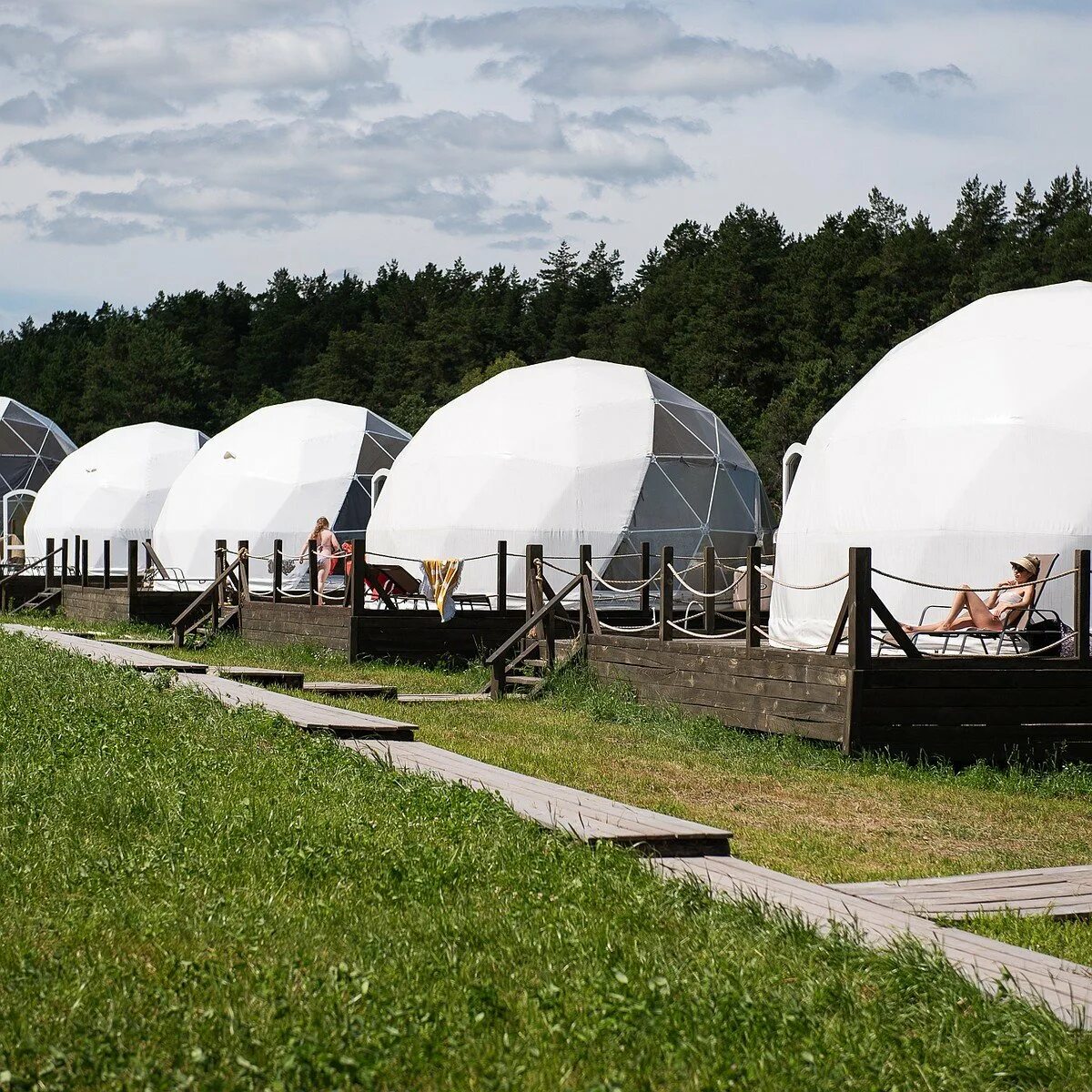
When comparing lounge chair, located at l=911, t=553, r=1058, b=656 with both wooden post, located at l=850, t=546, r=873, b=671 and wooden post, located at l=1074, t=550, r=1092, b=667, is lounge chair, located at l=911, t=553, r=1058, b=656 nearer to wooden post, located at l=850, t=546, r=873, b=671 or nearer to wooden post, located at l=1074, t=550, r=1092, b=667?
wooden post, located at l=1074, t=550, r=1092, b=667

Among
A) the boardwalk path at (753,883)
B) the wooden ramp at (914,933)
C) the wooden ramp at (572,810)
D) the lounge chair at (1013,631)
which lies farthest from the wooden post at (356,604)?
the wooden ramp at (914,933)

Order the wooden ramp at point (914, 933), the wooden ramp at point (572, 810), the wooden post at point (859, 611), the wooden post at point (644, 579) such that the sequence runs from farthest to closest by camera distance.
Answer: the wooden post at point (644, 579) → the wooden post at point (859, 611) → the wooden ramp at point (572, 810) → the wooden ramp at point (914, 933)

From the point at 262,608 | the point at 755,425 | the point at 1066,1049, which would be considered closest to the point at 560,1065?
the point at 1066,1049

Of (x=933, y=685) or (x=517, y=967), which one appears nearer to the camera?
(x=517, y=967)

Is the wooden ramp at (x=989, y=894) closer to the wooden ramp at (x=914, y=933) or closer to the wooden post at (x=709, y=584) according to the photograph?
the wooden ramp at (x=914, y=933)

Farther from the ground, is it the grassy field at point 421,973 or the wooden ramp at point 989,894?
the grassy field at point 421,973

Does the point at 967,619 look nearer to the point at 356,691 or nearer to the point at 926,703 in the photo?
the point at 926,703

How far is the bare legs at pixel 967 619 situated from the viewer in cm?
1242

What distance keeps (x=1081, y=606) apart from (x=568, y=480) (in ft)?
39.3

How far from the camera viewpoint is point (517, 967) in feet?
14.2

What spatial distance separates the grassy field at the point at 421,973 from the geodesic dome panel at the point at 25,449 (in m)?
42.9

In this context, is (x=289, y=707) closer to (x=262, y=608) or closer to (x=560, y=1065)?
(x=560, y=1065)

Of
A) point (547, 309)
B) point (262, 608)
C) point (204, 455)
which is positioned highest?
point (547, 309)

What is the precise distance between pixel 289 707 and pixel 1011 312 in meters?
8.80
